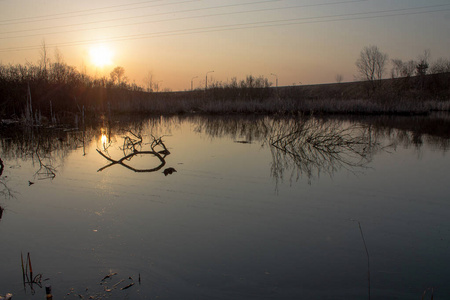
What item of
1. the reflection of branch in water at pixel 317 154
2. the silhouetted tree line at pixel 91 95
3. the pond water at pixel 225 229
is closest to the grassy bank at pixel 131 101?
the silhouetted tree line at pixel 91 95

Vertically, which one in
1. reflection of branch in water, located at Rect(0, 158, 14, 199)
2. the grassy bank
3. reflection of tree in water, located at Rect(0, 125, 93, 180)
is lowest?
reflection of branch in water, located at Rect(0, 158, 14, 199)

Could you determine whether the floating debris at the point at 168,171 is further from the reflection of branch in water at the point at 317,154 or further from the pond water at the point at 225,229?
the reflection of branch in water at the point at 317,154

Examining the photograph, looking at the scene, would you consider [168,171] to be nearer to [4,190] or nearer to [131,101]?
[4,190]

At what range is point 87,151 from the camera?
344 inches

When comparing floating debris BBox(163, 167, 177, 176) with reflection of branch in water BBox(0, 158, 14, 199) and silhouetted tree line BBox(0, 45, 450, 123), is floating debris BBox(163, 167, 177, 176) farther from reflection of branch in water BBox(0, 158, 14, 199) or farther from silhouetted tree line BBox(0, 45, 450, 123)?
silhouetted tree line BBox(0, 45, 450, 123)

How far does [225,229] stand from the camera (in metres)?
3.58

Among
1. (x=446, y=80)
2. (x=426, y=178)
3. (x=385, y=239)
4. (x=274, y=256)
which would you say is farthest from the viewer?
(x=446, y=80)

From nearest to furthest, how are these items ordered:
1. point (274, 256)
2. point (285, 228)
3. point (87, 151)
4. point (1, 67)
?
point (274, 256) < point (285, 228) < point (87, 151) < point (1, 67)

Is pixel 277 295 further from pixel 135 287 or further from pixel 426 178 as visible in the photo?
pixel 426 178

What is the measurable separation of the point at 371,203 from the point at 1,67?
2274 centimetres

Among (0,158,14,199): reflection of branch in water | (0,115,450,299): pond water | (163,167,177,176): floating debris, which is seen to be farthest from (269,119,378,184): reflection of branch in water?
(0,158,14,199): reflection of branch in water

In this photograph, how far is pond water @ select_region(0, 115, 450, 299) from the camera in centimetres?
256

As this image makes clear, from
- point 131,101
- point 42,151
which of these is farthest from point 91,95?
point 42,151

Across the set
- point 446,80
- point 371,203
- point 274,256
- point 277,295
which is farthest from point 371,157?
point 446,80
